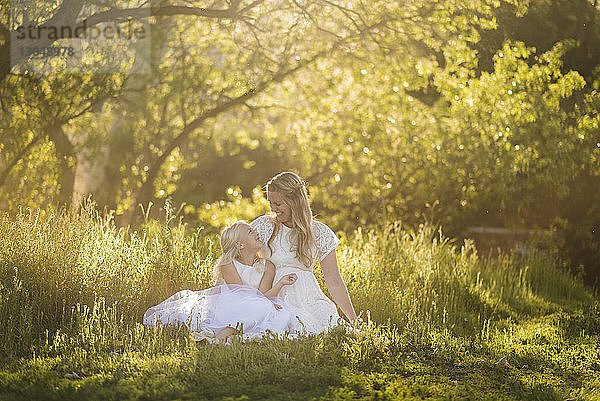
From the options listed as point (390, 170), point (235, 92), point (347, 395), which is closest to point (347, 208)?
point (390, 170)

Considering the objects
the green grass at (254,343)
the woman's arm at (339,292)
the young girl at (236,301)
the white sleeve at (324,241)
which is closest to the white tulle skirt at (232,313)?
the young girl at (236,301)

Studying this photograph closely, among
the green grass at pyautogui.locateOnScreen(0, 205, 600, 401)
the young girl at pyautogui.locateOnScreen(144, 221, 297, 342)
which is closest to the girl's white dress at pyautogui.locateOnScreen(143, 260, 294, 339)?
the young girl at pyautogui.locateOnScreen(144, 221, 297, 342)

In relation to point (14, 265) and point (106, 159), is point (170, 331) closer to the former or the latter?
point (14, 265)

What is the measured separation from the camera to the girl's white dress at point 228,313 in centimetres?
566

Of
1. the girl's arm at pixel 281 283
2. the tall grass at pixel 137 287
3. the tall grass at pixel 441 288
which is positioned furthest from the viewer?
the tall grass at pixel 441 288

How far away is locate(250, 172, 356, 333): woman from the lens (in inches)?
238

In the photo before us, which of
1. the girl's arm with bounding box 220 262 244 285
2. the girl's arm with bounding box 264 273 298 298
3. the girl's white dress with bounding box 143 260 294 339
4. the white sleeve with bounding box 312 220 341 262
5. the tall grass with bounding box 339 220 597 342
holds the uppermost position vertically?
the white sleeve with bounding box 312 220 341 262

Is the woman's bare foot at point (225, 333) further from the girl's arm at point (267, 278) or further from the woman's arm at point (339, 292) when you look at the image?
the woman's arm at point (339, 292)

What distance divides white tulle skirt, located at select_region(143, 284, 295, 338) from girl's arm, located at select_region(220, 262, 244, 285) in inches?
3.7

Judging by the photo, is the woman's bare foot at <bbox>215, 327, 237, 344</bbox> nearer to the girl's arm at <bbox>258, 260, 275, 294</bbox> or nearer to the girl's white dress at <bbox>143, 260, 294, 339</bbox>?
the girl's white dress at <bbox>143, 260, 294, 339</bbox>

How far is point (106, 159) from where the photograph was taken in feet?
41.1

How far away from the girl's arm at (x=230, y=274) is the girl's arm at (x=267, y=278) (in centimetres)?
20

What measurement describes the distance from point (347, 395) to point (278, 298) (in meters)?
1.43

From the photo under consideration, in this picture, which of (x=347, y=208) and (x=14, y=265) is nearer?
(x=14, y=265)
